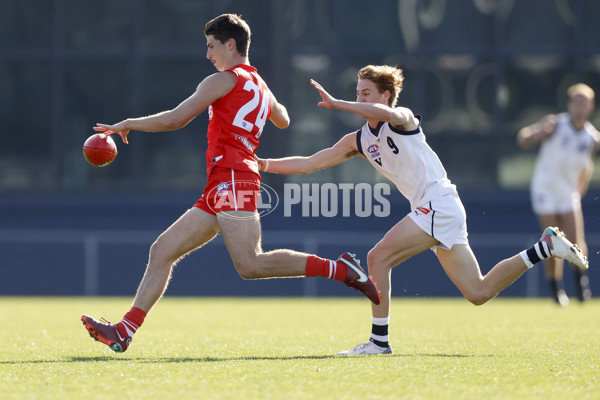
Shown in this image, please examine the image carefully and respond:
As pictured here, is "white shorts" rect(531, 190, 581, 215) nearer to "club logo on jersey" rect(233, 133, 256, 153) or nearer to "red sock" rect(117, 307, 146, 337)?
Answer: "club logo on jersey" rect(233, 133, 256, 153)

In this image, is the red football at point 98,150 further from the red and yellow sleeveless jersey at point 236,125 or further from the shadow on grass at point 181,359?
the shadow on grass at point 181,359

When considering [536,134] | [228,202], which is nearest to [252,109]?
[228,202]

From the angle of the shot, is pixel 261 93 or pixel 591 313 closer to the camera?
pixel 261 93

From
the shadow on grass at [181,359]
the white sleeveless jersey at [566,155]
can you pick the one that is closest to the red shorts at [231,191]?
the shadow on grass at [181,359]

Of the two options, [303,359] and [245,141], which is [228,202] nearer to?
[245,141]

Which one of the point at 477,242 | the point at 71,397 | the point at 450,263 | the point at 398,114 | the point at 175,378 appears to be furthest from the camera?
the point at 477,242

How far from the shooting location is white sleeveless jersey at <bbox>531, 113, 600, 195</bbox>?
546 inches

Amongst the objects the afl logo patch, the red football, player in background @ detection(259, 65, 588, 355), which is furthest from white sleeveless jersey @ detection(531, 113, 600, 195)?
the red football

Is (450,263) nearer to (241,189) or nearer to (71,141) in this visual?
(241,189)

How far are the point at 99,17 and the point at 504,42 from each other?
7.28 metres

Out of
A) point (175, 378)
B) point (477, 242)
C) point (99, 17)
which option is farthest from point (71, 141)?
point (175, 378)

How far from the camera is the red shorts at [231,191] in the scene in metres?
7.14

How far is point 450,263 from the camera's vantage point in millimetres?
7633

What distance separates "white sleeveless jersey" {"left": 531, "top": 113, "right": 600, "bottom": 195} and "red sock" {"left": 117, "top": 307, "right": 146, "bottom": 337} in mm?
7791
